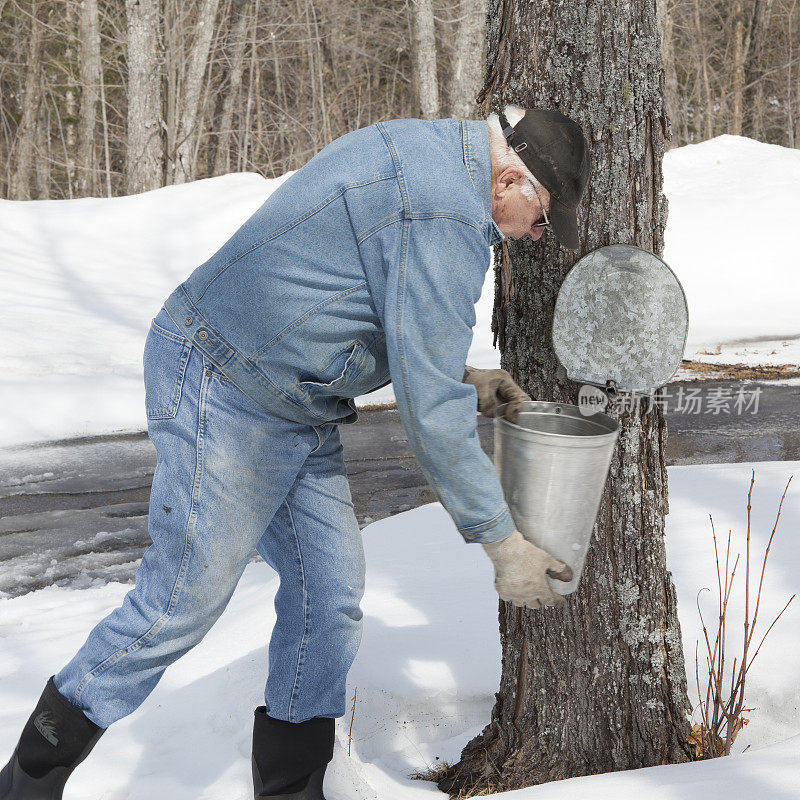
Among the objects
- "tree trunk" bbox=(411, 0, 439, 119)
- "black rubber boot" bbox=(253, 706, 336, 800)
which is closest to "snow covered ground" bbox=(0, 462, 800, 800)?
"black rubber boot" bbox=(253, 706, 336, 800)

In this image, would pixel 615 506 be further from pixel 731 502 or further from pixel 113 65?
pixel 113 65

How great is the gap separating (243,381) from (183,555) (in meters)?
0.40

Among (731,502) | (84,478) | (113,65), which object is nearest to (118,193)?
(113,65)

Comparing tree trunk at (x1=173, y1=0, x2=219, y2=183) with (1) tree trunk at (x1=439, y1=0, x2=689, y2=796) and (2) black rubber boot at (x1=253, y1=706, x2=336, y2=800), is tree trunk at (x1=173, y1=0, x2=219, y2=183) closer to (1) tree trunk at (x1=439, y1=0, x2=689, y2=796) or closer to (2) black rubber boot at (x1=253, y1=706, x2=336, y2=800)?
(1) tree trunk at (x1=439, y1=0, x2=689, y2=796)

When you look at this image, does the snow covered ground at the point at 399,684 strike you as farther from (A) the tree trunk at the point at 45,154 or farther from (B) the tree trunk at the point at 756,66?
(A) the tree trunk at the point at 45,154

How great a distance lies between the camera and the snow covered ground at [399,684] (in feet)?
7.61

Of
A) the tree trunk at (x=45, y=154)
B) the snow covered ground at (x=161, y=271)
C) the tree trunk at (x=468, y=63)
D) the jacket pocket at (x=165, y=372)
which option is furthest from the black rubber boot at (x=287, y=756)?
the tree trunk at (x=45, y=154)

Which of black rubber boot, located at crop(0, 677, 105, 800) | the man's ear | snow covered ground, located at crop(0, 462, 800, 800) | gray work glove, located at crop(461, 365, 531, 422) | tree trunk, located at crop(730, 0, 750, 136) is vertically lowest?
snow covered ground, located at crop(0, 462, 800, 800)

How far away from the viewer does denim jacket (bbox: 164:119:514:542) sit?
1.67 meters

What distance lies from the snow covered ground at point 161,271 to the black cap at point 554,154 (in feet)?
18.7

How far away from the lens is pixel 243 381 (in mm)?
1905

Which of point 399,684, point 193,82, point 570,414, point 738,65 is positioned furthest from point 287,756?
point 738,65

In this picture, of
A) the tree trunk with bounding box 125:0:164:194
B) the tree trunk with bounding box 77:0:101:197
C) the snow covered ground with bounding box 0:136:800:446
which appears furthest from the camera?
the tree trunk with bounding box 77:0:101:197

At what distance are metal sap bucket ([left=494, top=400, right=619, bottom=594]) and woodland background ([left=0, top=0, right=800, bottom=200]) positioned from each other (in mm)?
13668
